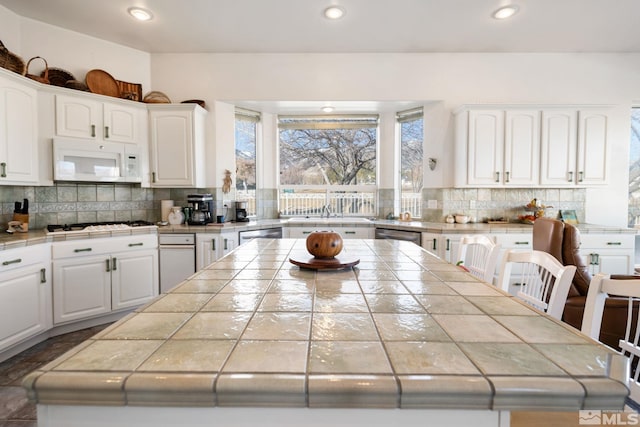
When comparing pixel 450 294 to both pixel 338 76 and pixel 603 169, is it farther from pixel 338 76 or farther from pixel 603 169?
pixel 603 169

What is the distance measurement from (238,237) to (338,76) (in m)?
2.23

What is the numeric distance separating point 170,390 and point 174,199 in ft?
11.8

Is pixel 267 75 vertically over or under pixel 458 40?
under

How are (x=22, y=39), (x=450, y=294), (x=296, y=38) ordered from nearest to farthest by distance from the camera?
(x=450, y=294) < (x=22, y=39) < (x=296, y=38)

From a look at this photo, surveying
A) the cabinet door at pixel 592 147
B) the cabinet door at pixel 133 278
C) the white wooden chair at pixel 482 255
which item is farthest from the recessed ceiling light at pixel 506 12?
the cabinet door at pixel 133 278

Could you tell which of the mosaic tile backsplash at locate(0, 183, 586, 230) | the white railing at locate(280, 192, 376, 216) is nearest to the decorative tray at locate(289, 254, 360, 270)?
the mosaic tile backsplash at locate(0, 183, 586, 230)

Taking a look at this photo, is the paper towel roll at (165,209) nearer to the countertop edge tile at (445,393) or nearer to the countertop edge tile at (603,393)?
the countertop edge tile at (445,393)

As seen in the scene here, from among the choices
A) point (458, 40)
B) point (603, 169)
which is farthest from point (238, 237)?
point (603, 169)

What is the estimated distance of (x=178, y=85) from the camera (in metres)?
3.72

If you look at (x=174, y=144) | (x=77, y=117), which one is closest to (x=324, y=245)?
(x=174, y=144)

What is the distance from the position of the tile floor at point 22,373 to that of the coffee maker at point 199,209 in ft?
4.34

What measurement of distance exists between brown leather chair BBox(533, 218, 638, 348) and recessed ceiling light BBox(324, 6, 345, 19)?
99.1 inches

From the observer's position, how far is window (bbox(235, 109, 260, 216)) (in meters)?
4.10

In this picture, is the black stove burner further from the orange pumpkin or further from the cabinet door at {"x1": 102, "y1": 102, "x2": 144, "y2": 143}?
the orange pumpkin
